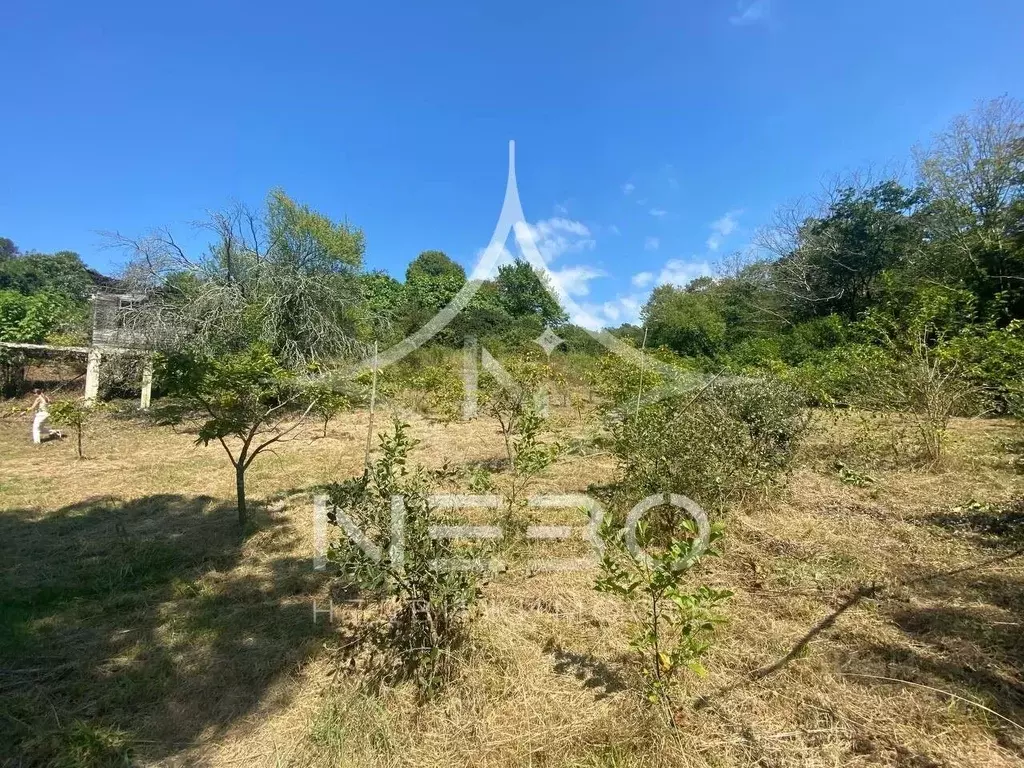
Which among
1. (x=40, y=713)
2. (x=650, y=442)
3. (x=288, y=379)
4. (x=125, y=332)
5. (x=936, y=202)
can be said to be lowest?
(x=40, y=713)

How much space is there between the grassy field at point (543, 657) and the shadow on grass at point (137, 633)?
0.01 metres

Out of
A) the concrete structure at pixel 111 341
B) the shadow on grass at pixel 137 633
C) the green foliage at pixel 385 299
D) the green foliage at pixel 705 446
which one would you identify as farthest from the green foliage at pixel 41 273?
the green foliage at pixel 705 446

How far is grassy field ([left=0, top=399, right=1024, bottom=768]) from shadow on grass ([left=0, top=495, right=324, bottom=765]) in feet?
0.04

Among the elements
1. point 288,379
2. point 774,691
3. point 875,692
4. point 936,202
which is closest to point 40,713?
point 288,379

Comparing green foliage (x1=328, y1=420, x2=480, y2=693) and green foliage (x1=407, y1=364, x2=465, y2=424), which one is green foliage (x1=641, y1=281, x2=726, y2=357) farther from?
green foliage (x1=328, y1=420, x2=480, y2=693)

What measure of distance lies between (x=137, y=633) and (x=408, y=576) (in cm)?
186

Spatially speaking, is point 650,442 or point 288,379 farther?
point 288,379

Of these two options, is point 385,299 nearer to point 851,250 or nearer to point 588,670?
point 851,250

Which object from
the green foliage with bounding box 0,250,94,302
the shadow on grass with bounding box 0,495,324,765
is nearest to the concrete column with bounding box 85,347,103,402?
the shadow on grass with bounding box 0,495,324,765

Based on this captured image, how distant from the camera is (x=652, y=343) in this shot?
2119 cm

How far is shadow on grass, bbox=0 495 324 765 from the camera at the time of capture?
2.09 metres

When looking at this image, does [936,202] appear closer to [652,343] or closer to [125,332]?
[652,343]

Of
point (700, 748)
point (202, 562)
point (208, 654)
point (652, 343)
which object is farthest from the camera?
point (652, 343)

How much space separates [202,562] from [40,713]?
61.7 inches
